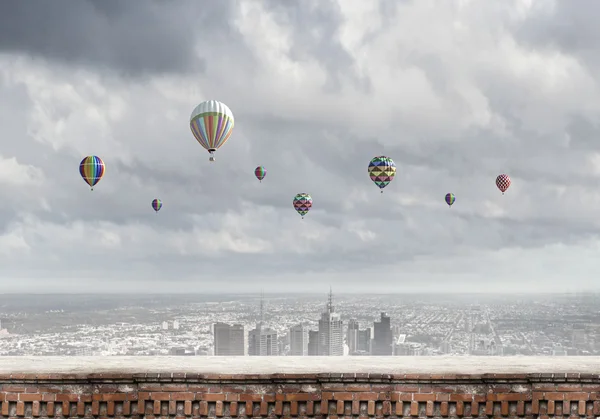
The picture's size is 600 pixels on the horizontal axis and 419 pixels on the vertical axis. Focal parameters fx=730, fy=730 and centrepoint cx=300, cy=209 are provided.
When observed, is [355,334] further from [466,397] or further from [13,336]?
[466,397]

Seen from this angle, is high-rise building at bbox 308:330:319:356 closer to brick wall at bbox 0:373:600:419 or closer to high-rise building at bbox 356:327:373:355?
high-rise building at bbox 356:327:373:355

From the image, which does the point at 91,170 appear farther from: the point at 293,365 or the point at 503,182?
the point at 293,365

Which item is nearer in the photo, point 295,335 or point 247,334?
point 247,334

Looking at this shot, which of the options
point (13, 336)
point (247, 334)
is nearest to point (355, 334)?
point (247, 334)

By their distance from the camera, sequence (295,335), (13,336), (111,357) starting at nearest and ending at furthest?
(111,357) → (13,336) → (295,335)

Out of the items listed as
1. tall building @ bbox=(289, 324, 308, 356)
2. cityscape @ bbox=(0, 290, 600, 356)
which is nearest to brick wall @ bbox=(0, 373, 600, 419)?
cityscape @ bbox=(0, 290, 600, 356)

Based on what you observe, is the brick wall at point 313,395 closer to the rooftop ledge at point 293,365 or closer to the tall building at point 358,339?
the rooftop ledge at point 293,365
